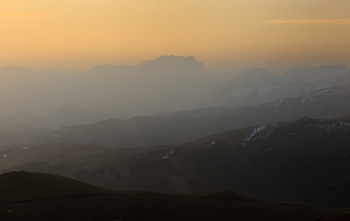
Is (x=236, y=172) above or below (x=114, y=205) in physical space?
below

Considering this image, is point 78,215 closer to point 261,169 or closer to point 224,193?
point 224,193

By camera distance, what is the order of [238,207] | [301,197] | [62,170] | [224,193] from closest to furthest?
[238,207]
[224,193]
[301,197]
[62,170]

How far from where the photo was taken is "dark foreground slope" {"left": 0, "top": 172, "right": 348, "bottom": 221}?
251 feet

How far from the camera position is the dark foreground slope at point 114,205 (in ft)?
251

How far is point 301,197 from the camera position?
554 feet

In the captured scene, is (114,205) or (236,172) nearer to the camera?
(114,205)

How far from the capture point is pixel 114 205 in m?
82.4

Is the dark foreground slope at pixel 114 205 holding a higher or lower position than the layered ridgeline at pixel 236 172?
higher

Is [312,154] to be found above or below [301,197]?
above

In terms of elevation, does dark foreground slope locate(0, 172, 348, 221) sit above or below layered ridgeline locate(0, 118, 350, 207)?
above

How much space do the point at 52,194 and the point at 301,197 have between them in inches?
4738

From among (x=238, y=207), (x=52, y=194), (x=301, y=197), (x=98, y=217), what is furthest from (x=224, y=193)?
(x=301, y=197)

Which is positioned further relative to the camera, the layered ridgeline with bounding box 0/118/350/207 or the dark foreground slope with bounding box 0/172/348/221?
the layered ridgeline with bounding box 0/118/350/207

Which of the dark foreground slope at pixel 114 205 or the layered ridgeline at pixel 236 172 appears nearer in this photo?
the dark foreground slope at pixel 114 205
